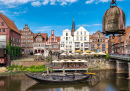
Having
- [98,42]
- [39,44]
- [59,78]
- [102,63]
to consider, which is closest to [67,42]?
[39,44]

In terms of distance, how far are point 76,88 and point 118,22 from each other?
69.2 feet

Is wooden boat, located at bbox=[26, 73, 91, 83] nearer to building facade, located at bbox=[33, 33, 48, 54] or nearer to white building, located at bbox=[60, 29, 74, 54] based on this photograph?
white building, located at bbox=[60, 29, 74, 54]

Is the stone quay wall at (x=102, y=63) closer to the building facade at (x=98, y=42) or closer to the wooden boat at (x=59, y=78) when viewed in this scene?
the building facade at (x=98, y=42)

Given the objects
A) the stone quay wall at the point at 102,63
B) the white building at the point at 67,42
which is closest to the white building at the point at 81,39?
the white building at the point at 67,42

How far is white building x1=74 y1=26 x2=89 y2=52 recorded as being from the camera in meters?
57.4

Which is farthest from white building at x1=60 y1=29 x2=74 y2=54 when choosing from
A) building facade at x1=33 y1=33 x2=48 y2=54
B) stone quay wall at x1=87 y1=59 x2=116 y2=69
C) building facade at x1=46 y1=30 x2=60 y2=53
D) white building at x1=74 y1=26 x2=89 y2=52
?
stone quay wall at x1=87 y1=59 x2=116 y2=69

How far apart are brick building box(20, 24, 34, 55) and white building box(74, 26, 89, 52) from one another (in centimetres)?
2167

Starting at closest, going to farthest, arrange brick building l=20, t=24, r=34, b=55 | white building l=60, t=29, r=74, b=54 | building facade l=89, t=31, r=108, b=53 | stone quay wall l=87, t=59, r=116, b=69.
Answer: stone quay wall l=87, t=59, r=116, b=69, building facade l=89, t=31, r=108, b=53, white building l=60, t=29, r=74, b=54, brick building l=20, t=24, r=34, b=55

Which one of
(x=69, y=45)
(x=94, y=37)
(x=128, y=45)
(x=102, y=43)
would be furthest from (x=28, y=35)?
(x=128, y=45)

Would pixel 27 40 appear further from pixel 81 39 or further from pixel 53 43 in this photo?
pixel 81 39

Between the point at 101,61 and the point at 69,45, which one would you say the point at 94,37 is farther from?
the point at 101,61

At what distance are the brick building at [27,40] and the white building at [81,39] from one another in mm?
21672

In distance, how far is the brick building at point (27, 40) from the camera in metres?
60.2

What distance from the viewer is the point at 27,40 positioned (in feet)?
199
